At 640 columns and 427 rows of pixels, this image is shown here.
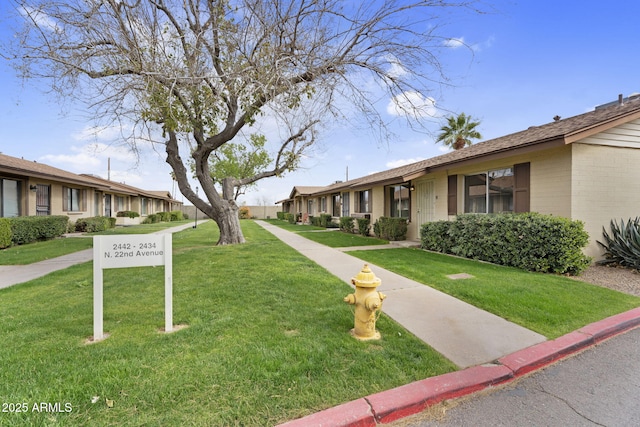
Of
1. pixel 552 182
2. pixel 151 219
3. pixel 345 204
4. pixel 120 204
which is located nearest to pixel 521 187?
pixel 552 182

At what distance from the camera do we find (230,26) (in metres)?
6.13

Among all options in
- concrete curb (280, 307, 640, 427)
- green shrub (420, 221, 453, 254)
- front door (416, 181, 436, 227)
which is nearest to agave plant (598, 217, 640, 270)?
green shrub (420, 221, 453, 254)

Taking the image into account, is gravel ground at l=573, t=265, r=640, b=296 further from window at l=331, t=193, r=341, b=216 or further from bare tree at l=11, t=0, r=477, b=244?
window at l=331, t=193, r=341, b=216

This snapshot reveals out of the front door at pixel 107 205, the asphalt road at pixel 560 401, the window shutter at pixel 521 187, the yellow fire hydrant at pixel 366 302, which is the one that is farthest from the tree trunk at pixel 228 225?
the front door at pixel 107 205

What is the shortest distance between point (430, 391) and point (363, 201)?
1558 centimetres

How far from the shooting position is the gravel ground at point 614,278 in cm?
568

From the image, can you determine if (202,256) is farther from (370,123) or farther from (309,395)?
(309,395)

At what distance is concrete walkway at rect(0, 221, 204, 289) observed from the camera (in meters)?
6.33

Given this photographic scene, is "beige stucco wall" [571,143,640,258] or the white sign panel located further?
"beige stucco wall" [571,143,640,258]

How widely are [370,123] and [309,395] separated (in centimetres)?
479

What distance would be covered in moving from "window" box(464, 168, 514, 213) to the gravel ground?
99.4 inches

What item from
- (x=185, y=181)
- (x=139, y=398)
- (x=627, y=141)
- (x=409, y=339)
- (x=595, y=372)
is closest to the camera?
(x=139, y=398)

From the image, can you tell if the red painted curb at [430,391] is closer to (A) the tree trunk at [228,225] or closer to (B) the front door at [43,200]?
(A) the tree trunk at [228,225]

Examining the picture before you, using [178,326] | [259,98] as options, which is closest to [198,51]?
[259,98]
